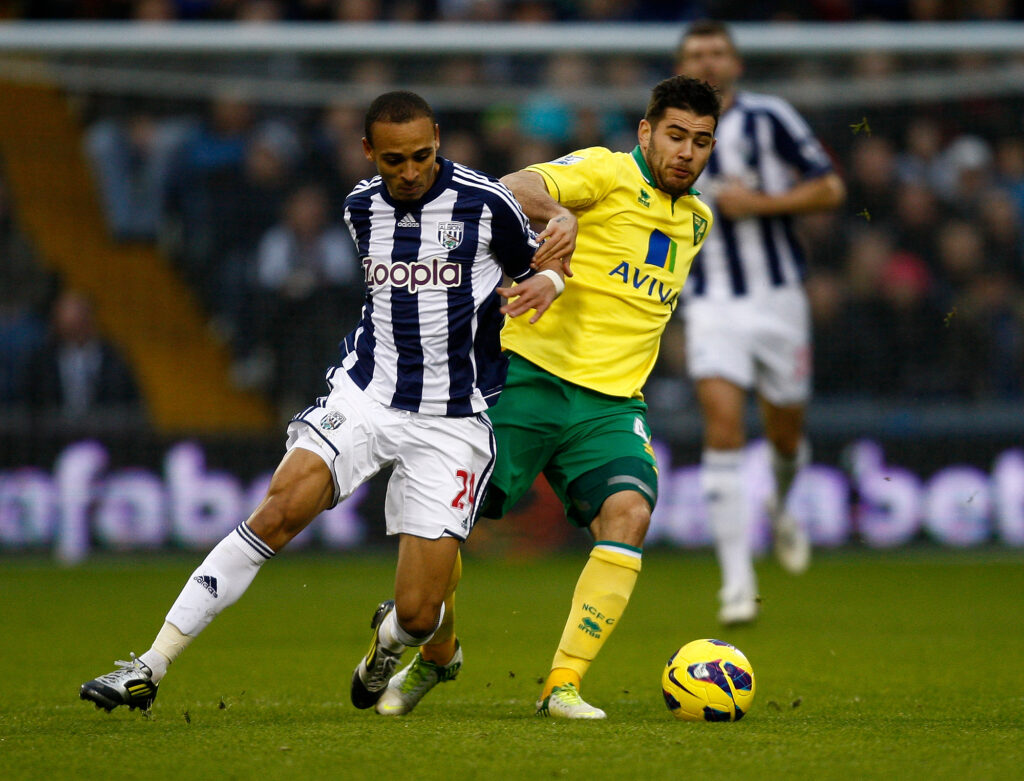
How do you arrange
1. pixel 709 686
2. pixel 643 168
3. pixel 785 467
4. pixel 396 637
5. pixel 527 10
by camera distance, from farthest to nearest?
1. pixel 527 10
2. pixel 785 467
3. pixel 643 168
4. pixel 396 637
5. pixel 709 686

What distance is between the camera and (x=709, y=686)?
455 cm

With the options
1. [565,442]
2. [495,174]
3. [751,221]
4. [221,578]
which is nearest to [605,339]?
[565,442]

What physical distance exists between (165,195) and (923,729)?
8437 millimetres

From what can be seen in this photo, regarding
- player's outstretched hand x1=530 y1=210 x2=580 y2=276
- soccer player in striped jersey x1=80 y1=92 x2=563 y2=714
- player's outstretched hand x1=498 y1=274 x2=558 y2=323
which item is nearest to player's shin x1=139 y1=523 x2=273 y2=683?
soccer player in striped jersey x1=80 y1=92 x2=563 y2=714

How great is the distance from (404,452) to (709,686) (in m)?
1.18

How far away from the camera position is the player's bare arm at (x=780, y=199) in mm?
7445

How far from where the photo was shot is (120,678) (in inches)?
170

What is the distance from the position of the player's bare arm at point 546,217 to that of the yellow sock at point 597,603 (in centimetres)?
91

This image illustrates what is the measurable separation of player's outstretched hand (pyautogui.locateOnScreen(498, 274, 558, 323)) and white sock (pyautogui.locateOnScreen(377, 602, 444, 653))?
3.13 feet

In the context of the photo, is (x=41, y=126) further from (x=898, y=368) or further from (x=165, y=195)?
(x=898, y=368)

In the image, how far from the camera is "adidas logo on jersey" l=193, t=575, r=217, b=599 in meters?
4.48

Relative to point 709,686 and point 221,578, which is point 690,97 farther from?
point 221,578

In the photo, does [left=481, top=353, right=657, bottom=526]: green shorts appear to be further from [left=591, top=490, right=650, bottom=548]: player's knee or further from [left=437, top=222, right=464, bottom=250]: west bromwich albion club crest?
[left=437, top=222, right=464, bottom=250]: west bromwich albion club crest

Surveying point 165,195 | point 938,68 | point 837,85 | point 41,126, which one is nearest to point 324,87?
point 165,195
